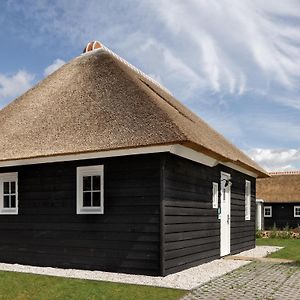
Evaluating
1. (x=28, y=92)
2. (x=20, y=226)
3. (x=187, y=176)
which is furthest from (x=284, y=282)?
(x=28, y=92)

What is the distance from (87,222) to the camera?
11.7 metres

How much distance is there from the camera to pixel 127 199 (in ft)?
36.4

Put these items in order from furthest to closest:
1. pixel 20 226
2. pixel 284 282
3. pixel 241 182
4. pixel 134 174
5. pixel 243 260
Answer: pixel 241 182, pixel 243 260, pixel 20 226, pixel 134 174, pixel 284 282

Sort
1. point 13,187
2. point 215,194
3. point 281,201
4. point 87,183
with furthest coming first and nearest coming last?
point 281,201
point 215,194
point 13,187
point 87,183

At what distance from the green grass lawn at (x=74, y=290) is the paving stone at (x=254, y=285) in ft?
1.97

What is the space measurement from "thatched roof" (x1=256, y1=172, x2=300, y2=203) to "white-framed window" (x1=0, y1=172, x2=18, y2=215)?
→ 90.9 feet

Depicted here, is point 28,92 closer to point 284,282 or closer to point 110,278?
point 110,278

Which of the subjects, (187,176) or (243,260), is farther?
(243,260)

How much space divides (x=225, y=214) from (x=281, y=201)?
23544 millimetres

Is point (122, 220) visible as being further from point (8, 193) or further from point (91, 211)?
point (8, 193)

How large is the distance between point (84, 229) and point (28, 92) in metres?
5.81

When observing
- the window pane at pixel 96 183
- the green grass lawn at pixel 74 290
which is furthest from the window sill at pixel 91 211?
the green grass lawn at pixel 74 290

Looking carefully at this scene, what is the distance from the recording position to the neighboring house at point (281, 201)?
122 ft

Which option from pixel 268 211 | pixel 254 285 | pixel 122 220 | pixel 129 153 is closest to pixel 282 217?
pixel 268 211
